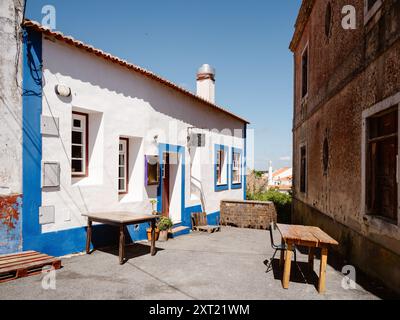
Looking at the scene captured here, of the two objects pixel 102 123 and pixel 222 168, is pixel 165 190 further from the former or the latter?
pixel 222 168

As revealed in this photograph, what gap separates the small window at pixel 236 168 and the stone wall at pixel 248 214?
270 centimetres

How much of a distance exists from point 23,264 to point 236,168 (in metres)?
11.2

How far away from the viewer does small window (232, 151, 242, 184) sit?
49.1ft

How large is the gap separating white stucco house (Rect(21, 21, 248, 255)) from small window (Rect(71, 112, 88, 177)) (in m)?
0.02

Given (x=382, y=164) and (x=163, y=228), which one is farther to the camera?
(x=163, y=228)

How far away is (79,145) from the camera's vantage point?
22.9 ft

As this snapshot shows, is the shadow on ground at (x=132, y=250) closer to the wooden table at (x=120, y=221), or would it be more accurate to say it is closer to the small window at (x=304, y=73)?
the wooden table at (x=120, y=221)

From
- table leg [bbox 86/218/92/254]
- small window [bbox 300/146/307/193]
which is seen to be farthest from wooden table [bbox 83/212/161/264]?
small window [bbox 300/146/307/193]

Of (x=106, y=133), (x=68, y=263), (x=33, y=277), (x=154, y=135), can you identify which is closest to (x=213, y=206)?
(x=154, y=135)

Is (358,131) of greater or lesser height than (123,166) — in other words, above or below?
above

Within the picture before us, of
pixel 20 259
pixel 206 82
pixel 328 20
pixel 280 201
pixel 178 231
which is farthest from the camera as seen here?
pixel 280 201

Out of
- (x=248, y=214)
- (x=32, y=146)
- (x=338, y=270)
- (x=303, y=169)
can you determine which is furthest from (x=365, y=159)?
(x=248, y=214)

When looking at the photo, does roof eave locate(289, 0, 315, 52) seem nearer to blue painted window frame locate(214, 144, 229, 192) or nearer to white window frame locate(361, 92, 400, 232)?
blue painted window frame locate(214, 144, 229, 192)
